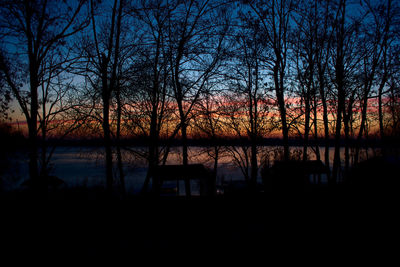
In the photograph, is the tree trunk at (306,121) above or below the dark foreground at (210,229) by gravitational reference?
above

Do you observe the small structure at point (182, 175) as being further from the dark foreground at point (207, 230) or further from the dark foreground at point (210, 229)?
the dark foreground at point (207, 230)

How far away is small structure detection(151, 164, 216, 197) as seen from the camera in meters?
7.17

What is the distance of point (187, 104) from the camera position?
21.9 feet

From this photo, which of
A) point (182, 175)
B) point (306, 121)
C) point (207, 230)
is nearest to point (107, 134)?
point (207, 230)

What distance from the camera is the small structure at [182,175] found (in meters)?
7.17

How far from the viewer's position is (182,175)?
9.27 metres

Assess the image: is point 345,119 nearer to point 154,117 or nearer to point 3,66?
point 154,117

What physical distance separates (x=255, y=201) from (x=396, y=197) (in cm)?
308

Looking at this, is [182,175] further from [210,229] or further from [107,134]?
[210,229]

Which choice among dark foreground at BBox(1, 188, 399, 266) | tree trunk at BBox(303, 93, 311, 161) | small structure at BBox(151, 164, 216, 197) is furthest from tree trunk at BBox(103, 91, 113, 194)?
tree trunk at BBox(303, 93, 311, 161)

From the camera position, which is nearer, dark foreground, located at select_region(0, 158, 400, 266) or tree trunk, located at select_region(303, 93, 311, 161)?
dark foreground, located at select_region(0, 158, 400, 266)

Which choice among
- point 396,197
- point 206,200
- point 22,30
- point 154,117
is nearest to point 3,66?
point 22,30

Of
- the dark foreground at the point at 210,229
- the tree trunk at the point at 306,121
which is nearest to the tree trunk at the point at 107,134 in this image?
the dark foreground at the point at 210,229

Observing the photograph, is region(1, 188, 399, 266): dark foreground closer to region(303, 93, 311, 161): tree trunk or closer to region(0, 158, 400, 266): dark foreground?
region(0, 158, 400, 266): dark foreground
